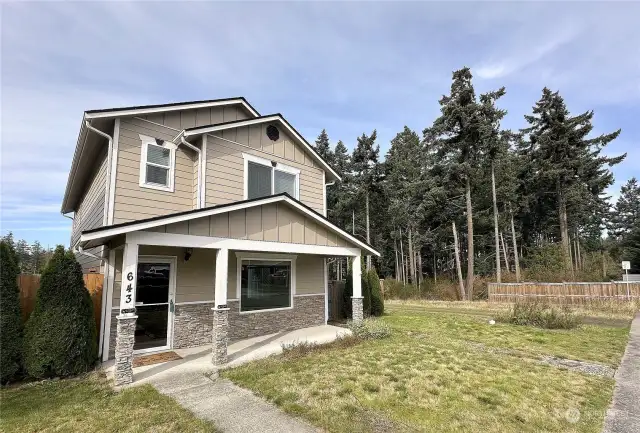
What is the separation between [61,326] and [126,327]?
4.81 ft

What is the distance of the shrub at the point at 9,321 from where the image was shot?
6.05 m

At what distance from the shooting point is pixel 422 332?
431 inches

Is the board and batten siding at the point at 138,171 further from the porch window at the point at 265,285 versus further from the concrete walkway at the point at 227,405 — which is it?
the concrete walkway at the point at 227,405

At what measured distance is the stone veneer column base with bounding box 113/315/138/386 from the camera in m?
5.86

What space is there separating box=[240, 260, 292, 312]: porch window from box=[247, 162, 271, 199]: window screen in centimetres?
211

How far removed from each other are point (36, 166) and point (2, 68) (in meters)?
9.57

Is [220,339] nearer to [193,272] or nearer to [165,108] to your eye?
[193,272]

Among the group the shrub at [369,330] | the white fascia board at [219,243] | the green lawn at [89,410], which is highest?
the white fascia board at [219,243]

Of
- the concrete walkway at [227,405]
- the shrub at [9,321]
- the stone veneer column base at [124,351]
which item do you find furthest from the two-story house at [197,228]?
the shrub at [9,321]

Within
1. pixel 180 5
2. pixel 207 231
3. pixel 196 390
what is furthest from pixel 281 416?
pixel 180 5

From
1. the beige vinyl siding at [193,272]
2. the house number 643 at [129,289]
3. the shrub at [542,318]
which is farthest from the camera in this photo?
the shrub at [542,318]

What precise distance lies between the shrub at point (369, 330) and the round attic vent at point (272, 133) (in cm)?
645

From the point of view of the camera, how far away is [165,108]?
30.1 feet

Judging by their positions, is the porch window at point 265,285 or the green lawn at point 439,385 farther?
the porch window at point 265,285
